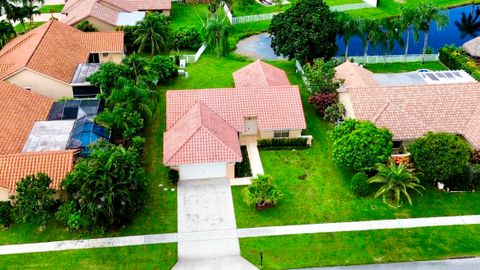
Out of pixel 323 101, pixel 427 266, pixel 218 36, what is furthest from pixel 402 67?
pixel 427 266

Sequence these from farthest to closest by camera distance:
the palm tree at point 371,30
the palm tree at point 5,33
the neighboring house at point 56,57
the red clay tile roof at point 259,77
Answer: the palm tree at point 5,33 → the palm tree at point 371,30 → the red clay tile roof at point 259,77 → the neighboring house at point 56,57

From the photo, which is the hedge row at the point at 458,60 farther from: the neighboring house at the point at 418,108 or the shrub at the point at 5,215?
the shrub at the point at 5,215

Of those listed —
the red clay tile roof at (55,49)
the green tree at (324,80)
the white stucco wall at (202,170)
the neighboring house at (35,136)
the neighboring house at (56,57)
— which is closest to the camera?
the neighboring house at (35,136)

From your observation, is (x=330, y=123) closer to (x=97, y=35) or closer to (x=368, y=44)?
(x=368, y=44)

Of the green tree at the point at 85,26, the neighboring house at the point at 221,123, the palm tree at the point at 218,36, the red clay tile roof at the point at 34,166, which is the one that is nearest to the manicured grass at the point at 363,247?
the neighboring house at the point at 221,123

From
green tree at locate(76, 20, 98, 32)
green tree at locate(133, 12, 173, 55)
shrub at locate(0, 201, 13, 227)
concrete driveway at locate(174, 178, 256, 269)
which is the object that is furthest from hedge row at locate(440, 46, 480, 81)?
shrub at locate(0, 201, 13, 227)

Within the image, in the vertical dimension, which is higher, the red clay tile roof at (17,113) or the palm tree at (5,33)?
the palm tree at (5,33)
